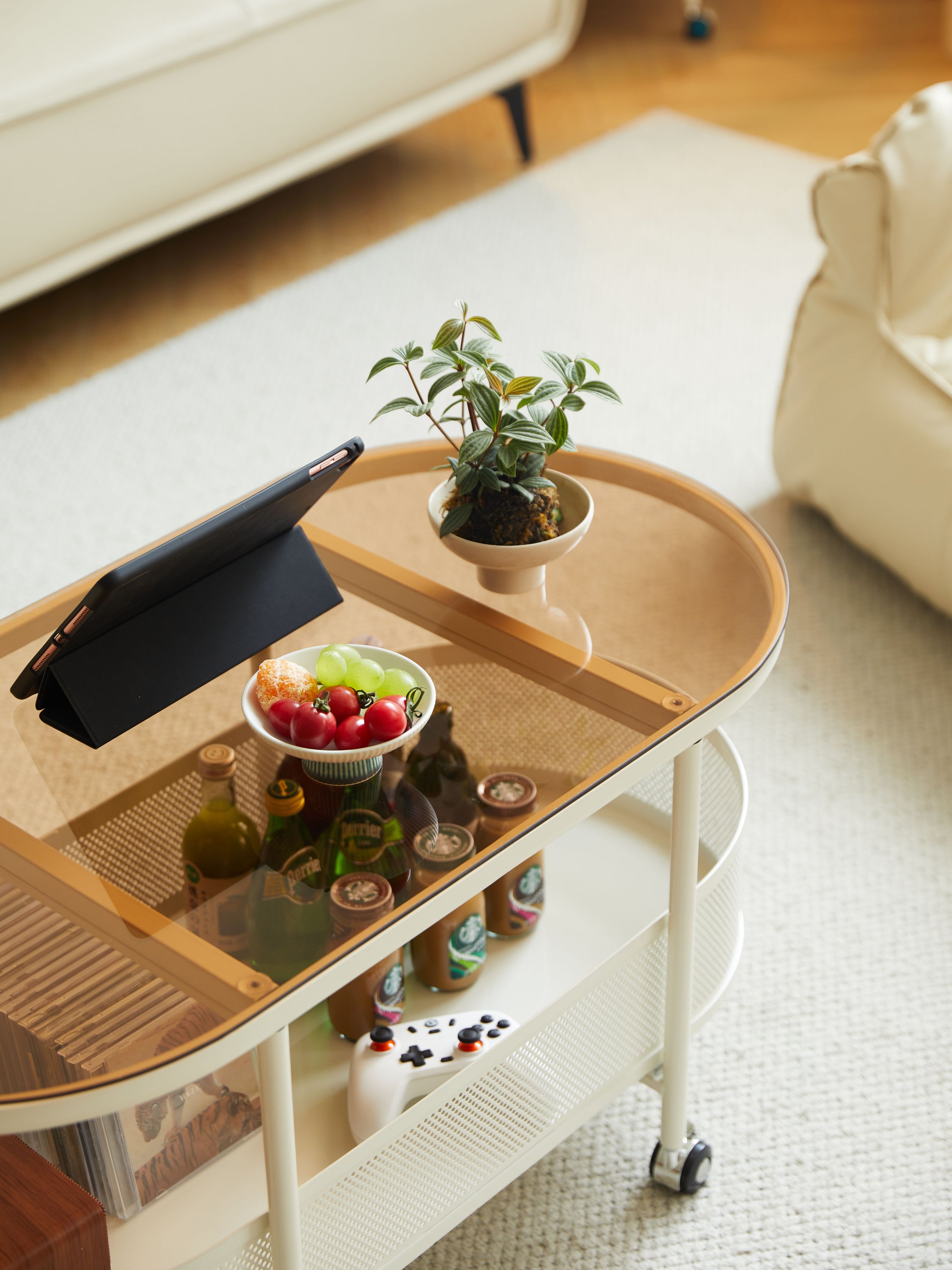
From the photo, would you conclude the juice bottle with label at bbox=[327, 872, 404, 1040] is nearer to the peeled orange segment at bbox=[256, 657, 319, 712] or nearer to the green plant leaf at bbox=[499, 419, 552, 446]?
the peeled orange segment at bbox=[256, 657, 319, 712]

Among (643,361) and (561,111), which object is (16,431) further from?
(561,111)

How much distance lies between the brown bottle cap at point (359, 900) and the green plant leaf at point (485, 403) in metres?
0.37

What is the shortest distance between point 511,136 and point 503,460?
7.88 feet

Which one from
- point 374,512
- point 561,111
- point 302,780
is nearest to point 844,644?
point 374,512

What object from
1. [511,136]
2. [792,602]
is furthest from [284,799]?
[511,136]

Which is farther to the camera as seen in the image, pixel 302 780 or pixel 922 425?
pixel 922 425

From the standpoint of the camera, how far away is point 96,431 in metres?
2.25

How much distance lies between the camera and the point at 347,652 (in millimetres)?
1041

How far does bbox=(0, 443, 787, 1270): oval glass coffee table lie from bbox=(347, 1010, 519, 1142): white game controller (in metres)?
0.03

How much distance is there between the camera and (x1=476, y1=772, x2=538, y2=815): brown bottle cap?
94 centimetres

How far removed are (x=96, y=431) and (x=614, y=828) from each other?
133cm

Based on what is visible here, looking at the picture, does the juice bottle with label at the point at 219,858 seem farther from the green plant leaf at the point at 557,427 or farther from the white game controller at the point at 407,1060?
the green plant leaf at the point at 557,427

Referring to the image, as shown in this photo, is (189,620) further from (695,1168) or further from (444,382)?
(695,1168)

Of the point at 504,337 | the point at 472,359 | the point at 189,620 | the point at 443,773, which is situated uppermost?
the point at 472,359
